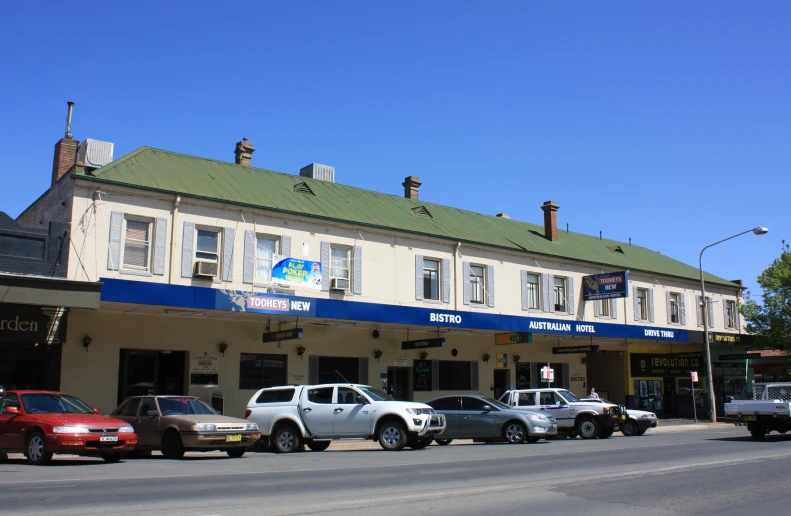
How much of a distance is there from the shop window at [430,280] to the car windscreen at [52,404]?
15.7 m

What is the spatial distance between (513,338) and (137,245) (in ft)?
47.0

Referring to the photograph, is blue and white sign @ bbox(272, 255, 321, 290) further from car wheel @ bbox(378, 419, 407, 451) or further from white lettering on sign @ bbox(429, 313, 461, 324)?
car wheel @ bbox(378, 419, 407, 451)

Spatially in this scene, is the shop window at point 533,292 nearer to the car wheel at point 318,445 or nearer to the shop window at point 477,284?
the shop window at point 477,284

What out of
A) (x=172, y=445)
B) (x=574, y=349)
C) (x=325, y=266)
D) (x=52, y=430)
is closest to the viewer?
(x=52, y=430)

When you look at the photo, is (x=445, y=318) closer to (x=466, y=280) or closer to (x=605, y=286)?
(x=466, y=280)

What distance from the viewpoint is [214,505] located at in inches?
359

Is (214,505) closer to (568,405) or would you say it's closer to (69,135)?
(568,405)

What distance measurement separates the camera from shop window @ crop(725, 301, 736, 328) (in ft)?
138

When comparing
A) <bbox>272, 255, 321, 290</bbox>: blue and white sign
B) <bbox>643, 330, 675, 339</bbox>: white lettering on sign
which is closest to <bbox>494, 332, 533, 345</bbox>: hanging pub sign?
<bbox>643, 330, 675, 339</bbox>: white lettering on sign

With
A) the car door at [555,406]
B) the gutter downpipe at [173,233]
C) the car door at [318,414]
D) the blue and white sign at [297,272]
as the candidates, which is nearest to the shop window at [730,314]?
the car door at [555,406]

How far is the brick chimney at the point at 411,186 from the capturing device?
34812 mm

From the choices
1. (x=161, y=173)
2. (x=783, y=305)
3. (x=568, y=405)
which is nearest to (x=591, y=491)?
(x=568, y=405)

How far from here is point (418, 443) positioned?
18.7m

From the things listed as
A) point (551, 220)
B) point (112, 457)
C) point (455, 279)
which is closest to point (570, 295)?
point (551, 220)
